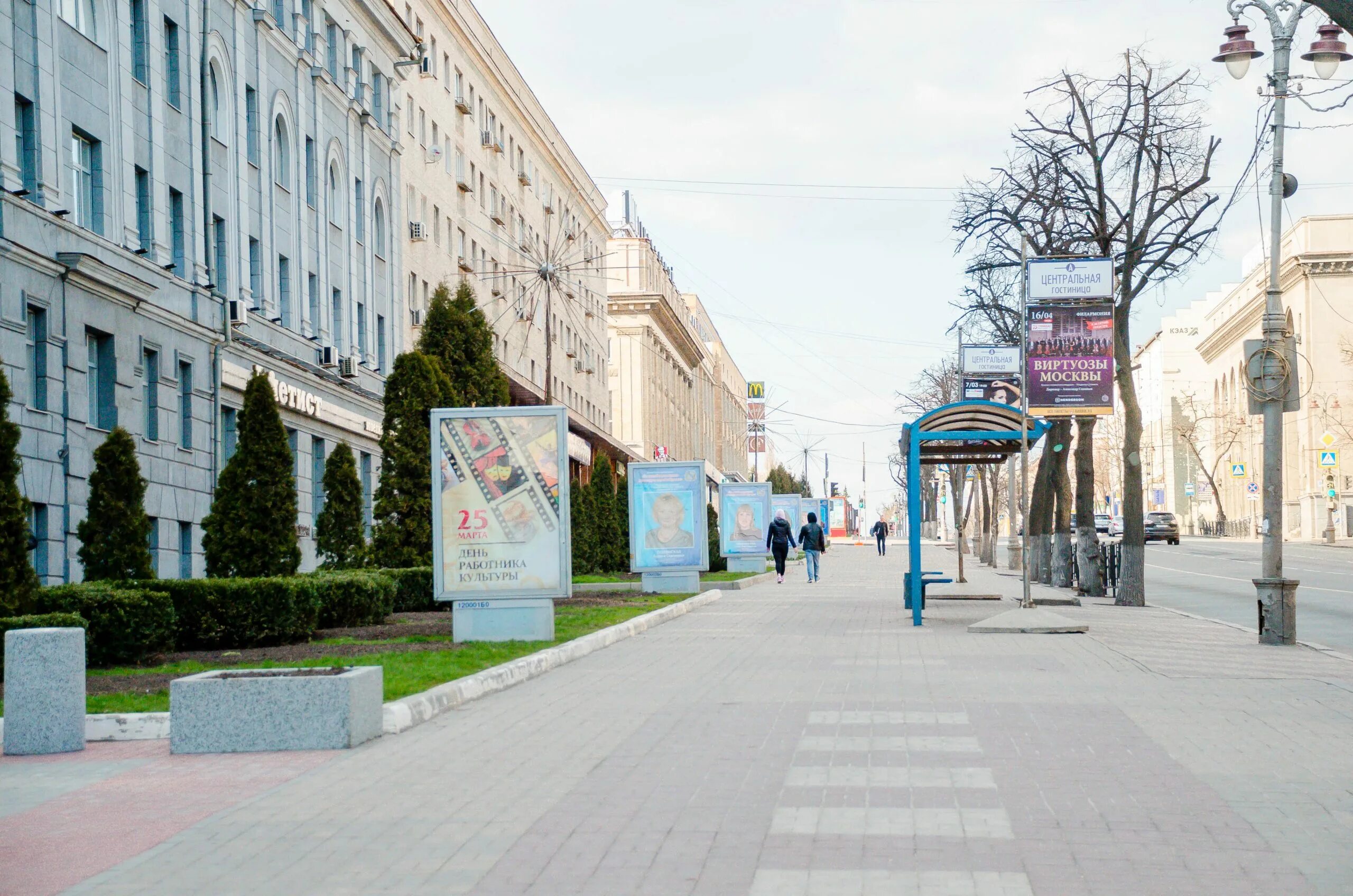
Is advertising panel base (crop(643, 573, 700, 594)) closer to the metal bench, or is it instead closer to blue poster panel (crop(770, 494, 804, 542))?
the metal bench

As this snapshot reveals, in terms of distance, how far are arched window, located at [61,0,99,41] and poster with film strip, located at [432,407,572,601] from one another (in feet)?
41.1

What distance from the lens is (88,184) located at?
2689 cm

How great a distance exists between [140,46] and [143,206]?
2.95 metres

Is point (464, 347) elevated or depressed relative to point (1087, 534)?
elevated

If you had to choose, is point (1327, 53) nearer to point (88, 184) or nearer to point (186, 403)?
point (88, 184)

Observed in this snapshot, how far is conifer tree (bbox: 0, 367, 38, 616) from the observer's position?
14523mm

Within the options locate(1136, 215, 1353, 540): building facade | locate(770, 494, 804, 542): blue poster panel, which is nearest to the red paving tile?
Answer: locate(770, 494, 804, 542): blue poster panel

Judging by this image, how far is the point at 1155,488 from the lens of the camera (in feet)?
477

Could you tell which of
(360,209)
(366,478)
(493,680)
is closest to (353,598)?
(493,680)

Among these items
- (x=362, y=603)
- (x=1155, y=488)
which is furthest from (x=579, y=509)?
(x=1155, y=488)

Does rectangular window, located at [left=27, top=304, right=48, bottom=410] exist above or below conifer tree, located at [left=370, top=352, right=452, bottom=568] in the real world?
above

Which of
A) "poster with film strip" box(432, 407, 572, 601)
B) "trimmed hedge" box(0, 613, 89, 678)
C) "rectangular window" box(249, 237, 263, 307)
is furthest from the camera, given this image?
"rectangular window" box(249, 237, 263, 307)

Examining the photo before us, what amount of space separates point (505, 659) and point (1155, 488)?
13758 centimetres

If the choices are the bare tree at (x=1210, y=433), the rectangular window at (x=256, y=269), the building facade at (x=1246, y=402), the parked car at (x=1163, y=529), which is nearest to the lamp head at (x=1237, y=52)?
the rectangular window at (x=256, y=269)
